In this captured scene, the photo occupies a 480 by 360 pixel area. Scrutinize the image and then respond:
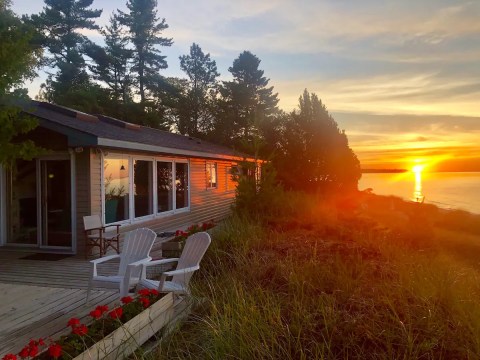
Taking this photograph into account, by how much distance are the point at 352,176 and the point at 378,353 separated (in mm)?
18631

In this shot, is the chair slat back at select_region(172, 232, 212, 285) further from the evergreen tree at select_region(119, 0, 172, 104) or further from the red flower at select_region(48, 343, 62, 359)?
the evergreen tree at select_region(119, 0, 172, 104)

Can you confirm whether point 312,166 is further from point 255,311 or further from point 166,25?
point 166,25

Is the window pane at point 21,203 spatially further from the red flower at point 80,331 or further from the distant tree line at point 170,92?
the red flower at point 80,331

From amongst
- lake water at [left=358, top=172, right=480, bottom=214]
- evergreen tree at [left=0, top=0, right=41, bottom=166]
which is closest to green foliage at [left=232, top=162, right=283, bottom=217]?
evergreen tree at [left=0, top=0, right=41, bottom=166]

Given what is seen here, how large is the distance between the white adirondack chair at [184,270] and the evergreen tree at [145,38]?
1144 inches

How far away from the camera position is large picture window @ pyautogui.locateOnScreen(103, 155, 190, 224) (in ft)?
28.4

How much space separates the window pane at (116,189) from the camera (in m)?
8.51

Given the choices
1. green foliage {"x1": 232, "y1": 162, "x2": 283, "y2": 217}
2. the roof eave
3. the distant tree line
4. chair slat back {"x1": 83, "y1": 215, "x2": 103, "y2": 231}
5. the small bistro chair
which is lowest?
the small bistro chair

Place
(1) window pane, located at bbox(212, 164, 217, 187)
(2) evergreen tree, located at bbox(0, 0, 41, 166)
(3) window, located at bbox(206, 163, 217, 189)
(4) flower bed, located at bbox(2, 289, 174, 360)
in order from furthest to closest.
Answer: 1. (1) window pane, located at bbox(212, 164, 217, 187)
2. (3) window, located at bbox(206, 163, 217, 189)
3. (2) evergreen tree, located at bbox(0, 0, 41, 166)
4. (4) flower bed, located at bbox(2, 289, 174, 360)

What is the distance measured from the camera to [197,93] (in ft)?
127

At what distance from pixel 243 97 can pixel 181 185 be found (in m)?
26.2

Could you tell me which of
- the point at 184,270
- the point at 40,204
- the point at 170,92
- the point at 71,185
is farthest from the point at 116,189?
the point at 170,92

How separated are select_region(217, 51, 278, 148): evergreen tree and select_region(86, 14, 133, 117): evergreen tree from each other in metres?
9.13

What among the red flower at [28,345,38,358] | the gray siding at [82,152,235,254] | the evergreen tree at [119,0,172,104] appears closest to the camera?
the red flower at [28,345,38,358]
